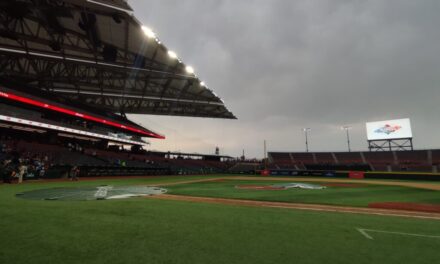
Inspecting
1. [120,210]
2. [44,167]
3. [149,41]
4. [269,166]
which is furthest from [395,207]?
[269,166]

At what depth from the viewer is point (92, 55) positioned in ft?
81.5

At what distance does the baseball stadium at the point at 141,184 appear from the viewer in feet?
13.7

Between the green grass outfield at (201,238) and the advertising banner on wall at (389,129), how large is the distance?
187 ft

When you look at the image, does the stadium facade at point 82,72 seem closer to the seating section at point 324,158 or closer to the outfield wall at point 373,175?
the outfield wall at point 373,175

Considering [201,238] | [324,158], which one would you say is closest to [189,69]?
[201,238]

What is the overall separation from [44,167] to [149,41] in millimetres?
16622

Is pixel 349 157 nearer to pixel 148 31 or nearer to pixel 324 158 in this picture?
pixel 324 158

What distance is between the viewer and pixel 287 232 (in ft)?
17.2

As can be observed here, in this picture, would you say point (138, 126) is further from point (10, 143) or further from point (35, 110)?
point (10, 143)

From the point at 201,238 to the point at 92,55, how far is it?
26605 mm

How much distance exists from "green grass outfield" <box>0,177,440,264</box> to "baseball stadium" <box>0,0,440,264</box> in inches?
1.6

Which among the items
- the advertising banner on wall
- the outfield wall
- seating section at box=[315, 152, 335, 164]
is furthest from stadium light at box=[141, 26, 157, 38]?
the advertising banner on wall

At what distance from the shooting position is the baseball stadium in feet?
13.7

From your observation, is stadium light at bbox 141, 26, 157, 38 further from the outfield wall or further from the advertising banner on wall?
the advertising banner on wall
